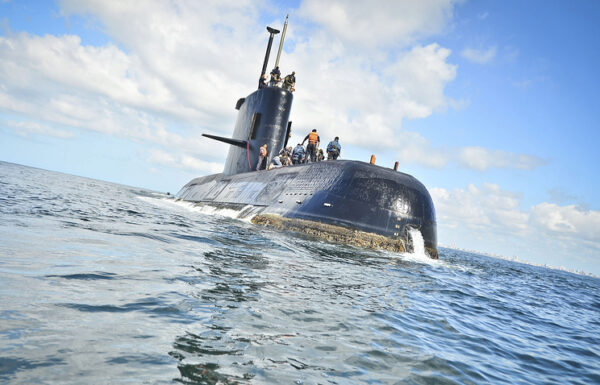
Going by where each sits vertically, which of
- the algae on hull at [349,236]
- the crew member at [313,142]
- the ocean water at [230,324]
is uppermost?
the crew member at [313,142]

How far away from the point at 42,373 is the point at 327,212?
31.4 feet

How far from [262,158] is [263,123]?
1746mm

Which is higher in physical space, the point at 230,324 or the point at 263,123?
the point at 263,123

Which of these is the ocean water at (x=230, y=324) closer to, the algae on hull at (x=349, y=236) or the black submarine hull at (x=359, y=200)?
the algae on hull at (x=349, y=236)

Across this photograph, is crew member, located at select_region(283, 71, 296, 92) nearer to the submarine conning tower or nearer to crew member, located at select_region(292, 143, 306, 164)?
the submarine conning tower

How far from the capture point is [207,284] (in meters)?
3.61

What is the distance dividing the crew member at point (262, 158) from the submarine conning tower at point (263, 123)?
0.22 metres

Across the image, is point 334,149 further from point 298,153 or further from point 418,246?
point 418,246

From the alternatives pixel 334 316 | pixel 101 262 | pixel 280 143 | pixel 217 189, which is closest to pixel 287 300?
pixel 334 316

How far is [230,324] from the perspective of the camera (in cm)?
265

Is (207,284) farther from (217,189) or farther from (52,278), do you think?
(217,189)

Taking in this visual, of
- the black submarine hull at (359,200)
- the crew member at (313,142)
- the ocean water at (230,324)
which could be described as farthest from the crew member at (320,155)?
the ocean water at (230,324)

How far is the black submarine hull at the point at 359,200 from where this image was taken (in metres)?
10.9

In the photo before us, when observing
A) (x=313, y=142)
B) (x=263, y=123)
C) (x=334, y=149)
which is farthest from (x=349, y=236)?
(x=263, y=123)
